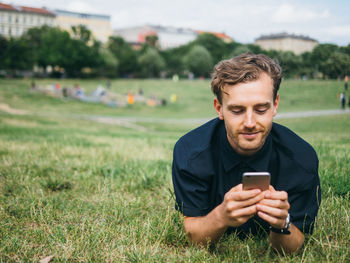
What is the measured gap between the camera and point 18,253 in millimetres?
2182

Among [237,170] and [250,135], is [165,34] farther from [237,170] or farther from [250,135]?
[250,135]

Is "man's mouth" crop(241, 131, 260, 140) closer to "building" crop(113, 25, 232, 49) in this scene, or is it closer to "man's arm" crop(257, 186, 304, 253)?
"man's arm" crop(257, 186, 304, 253)

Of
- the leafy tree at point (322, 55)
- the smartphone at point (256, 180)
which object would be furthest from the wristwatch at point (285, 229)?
the leafy tree at point (322, 55)

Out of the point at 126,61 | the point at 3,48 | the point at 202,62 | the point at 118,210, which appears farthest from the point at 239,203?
the point at 126,61

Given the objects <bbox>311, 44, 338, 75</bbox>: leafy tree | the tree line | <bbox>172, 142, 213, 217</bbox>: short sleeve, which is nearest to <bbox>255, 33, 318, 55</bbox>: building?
<bbox>311, 44, 338, 75</bbox>: leafy tree

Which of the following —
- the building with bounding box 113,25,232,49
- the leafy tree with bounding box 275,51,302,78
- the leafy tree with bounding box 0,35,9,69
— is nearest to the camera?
the leafy tree with bounding box 275,51,302,78

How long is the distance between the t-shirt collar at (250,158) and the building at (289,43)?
2.71 m

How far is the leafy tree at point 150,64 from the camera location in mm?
83812

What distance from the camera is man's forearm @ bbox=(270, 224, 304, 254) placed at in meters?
2.08

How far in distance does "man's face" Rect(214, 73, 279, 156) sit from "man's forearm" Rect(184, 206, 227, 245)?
1.66ft

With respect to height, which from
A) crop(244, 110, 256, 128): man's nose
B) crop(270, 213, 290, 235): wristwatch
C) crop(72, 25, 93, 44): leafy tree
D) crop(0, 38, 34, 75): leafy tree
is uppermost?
crop(72, 25, 93, 44): leafy tree

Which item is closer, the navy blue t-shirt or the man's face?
the man's face

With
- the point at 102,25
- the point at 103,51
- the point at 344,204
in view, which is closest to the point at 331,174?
the point at 344,204

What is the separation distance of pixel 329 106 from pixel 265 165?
3.85 meters
